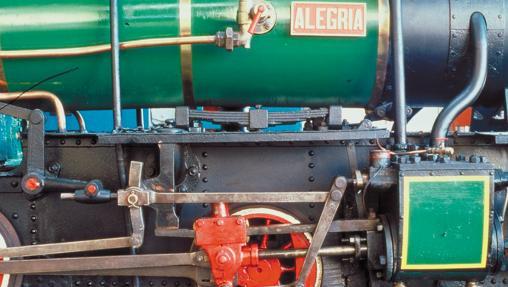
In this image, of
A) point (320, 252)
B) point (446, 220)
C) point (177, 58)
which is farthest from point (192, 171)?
point (446, 220)

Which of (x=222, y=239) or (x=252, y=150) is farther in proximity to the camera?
(x=252, y=150)

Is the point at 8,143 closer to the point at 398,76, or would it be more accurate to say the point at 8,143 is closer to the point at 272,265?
the point at 272,265

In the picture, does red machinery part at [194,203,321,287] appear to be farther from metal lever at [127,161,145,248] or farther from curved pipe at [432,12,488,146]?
curved pipe at [432,12,488,146]

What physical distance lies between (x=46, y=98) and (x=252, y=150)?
90 centimetres

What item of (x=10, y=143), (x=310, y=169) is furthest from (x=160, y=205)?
(x=10, y=143)

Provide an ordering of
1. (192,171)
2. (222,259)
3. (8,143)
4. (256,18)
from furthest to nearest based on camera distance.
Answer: (8,143) < (192,171) < (256,18) < (222,259)

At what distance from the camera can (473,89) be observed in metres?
2.28

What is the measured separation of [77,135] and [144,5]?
625mm

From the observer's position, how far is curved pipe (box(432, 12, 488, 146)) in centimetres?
222

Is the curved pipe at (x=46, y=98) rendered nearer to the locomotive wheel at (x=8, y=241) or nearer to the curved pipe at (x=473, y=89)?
the locomotive wheel at (x=8, y=241)

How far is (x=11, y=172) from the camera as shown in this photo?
238cm

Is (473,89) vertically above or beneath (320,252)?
above

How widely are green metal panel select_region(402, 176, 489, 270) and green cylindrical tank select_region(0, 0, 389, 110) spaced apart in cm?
61

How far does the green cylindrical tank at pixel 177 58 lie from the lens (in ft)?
7.62
